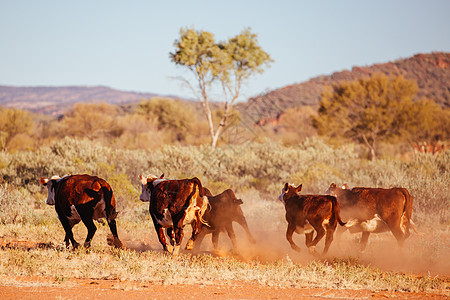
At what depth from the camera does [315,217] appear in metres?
8.97

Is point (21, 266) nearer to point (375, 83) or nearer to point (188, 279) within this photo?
point (188, 279)

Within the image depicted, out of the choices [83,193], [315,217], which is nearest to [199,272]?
[315,217]

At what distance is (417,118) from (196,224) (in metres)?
33.1

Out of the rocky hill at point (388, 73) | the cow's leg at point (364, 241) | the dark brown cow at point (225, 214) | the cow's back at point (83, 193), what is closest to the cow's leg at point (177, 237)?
the dark brown cow at point (225, 214)

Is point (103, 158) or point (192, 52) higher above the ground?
point (192, 52)

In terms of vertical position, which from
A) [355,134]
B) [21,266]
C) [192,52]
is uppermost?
[192,52]

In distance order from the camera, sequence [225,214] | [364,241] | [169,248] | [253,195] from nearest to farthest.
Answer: [169,248], [225,214], [364,241], [253,195]

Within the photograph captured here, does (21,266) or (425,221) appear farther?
(425,221)

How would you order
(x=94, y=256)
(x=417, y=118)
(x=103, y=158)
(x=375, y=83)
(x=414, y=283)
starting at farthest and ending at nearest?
(x=375, y=83) → (x=417, y=118) → (x=103, y=158) → (x=94, y=256) → (x=414, y=283)

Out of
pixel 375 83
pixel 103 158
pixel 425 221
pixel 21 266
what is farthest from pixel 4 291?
pixel 375 83

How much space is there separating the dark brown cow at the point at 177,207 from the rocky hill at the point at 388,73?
2176 inches

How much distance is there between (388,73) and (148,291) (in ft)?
220

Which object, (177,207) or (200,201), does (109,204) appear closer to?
(177,207)

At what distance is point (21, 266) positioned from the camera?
309 inches
